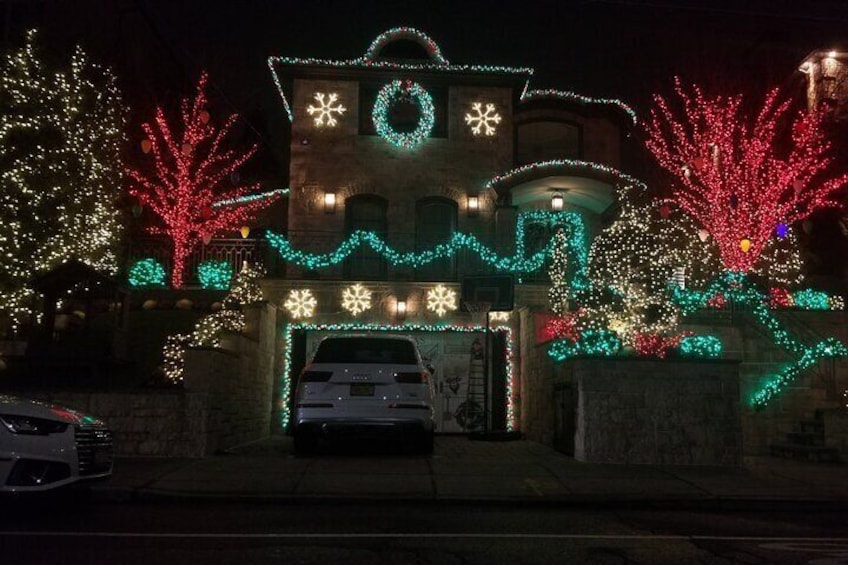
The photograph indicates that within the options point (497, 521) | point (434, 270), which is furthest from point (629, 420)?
point (434, 270)

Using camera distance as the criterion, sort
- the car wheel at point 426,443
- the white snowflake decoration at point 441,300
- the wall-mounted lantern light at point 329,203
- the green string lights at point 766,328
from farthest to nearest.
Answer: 1. the wall-mounted lantern light at point 329,203
2. the white snowflake decoration at point 441,300
3. the green string lights at point 766,328
4. the car wheel at point 426,443

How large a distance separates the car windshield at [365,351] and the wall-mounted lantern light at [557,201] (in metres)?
9.26

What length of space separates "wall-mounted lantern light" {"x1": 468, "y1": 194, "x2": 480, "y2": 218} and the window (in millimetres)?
2325

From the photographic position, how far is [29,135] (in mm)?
16625

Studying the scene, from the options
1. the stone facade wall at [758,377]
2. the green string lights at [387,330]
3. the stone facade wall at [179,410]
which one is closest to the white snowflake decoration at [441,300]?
the green string lights at [387,330]

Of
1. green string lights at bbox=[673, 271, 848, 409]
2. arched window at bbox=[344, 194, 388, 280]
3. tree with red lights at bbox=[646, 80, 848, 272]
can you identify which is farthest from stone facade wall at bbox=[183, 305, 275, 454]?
tree with red lights at bbox=[646, 80, 848, 272]

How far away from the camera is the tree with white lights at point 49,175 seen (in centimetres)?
1617

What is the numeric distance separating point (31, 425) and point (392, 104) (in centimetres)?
1449

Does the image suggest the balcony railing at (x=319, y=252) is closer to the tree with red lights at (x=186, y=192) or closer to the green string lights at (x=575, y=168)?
the tree with red lights at (x=186, y=192)

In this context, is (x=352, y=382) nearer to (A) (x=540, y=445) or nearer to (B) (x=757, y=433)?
(A) (x=540, y=445)

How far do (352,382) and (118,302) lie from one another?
5195 millimetres

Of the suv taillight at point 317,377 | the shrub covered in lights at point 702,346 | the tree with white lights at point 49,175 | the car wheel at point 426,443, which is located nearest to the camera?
the suv taillight at point 317,377

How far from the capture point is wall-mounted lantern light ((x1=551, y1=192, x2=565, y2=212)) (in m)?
20.1

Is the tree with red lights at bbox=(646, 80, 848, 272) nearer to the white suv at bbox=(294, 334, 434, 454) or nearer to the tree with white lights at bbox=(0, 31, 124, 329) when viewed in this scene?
the white suv at bbox=(294, 334, 434, 454)
